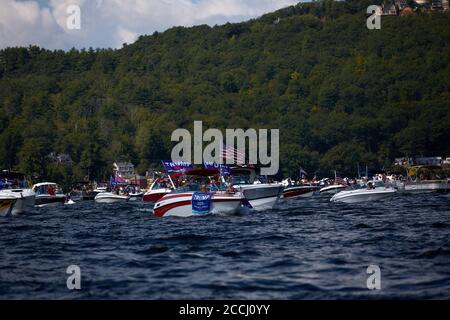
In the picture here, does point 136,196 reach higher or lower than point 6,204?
lower

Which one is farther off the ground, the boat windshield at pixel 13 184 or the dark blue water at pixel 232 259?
the boat windshield at pixel 13 184

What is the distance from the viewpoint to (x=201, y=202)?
45.2 metres

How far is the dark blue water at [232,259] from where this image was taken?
20594 millimetres

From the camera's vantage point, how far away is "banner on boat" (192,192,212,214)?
4528 centimetres

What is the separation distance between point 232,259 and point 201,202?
19.0 metres

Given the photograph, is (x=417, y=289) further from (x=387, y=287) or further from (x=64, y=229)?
(x=64, y=229)

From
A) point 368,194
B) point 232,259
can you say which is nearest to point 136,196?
point 368,194

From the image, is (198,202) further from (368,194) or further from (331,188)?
(331,188)

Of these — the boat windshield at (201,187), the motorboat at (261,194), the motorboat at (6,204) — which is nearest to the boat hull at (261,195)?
the motorboat at (261,194)

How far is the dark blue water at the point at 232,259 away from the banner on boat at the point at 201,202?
3390 millimetres

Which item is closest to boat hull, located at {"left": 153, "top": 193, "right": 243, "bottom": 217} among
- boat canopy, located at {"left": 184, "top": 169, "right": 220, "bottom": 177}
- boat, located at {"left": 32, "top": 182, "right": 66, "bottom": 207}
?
boat canopy, located at {"left": 184, "top": 169, "right": 220, "bottom": 177}

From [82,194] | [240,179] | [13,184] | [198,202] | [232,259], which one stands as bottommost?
[232,259]

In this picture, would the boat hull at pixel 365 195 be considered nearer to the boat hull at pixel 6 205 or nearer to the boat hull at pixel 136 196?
the boat hull at pixel 6 205

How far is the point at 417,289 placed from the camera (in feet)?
66.0
